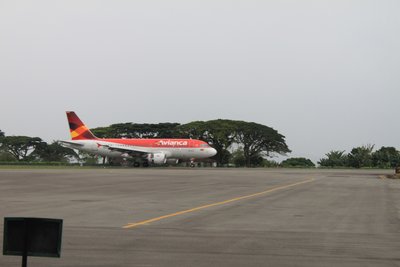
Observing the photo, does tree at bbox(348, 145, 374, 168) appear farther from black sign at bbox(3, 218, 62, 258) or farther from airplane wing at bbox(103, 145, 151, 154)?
black sign at bbox(3, 218, 62, 258)

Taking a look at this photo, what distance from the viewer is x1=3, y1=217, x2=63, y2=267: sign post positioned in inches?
206

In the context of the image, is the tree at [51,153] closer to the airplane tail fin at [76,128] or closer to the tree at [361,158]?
the airplane tail fin at [76,128]

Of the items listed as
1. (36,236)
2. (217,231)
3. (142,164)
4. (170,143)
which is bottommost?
(217,231)

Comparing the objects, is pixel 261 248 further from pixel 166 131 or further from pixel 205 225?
pixel 166 131

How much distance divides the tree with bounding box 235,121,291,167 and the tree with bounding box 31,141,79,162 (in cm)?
4964

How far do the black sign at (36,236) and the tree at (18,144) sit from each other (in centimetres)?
12838

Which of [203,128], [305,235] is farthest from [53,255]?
[203,128]

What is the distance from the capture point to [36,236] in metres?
5.27

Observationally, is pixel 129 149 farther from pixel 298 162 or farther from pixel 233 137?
pixel 298 162

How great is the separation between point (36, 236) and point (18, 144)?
129790 millimetres

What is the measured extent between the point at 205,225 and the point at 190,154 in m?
66.1

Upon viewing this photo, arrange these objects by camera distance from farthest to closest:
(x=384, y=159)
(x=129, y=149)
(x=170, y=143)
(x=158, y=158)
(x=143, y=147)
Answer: (x=384, y=159) → (x=143, y=147) → (x=170, y=143) → (x=129, y=149) → (x=158, y=158)

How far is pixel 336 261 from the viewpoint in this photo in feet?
29.2

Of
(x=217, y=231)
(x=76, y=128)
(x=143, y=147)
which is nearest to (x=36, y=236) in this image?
(x=217, y=231)
